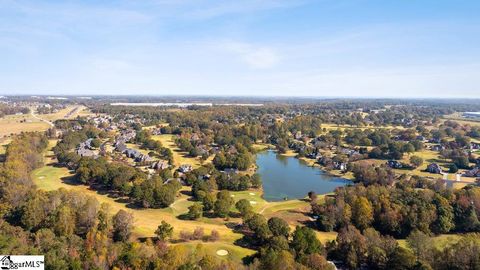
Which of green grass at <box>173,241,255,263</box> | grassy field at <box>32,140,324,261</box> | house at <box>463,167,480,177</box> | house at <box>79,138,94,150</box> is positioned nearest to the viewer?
green grass at <box>173,241,255,263</box>

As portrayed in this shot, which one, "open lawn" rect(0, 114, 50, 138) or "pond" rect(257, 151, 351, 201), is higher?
"open lawn" rect(0, 114, 50, 138)

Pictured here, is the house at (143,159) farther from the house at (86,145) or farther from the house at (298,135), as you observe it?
the house at (298,135)

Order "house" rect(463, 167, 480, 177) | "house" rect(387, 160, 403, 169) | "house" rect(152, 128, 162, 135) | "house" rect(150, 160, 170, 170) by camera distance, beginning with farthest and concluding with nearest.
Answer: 1. "house" rect(152, 128, 162, 135)
2. "house" rect(387, 160, 403, 169)
3. "house" rect(463, 167, 480, 177)
4. "house" rect(150, 160, 170, 170)

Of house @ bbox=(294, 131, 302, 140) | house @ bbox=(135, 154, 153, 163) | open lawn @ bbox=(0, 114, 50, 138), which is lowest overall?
house @ bbox=(135, 154, 153, 163)

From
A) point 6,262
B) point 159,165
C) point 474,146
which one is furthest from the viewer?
point 474,146

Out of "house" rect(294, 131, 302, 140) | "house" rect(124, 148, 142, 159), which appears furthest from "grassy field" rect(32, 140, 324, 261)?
"house" rect(294, 131, 302, 140)

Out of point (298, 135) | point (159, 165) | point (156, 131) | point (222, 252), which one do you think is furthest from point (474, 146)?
point (156, 131)

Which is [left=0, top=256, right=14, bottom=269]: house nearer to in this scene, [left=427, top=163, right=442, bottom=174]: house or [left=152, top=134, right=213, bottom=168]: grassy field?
[left=152, top=134, right=213, bottom=168]: grassy field

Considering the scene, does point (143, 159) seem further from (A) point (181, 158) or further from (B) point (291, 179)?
(B) point (291, 179)
